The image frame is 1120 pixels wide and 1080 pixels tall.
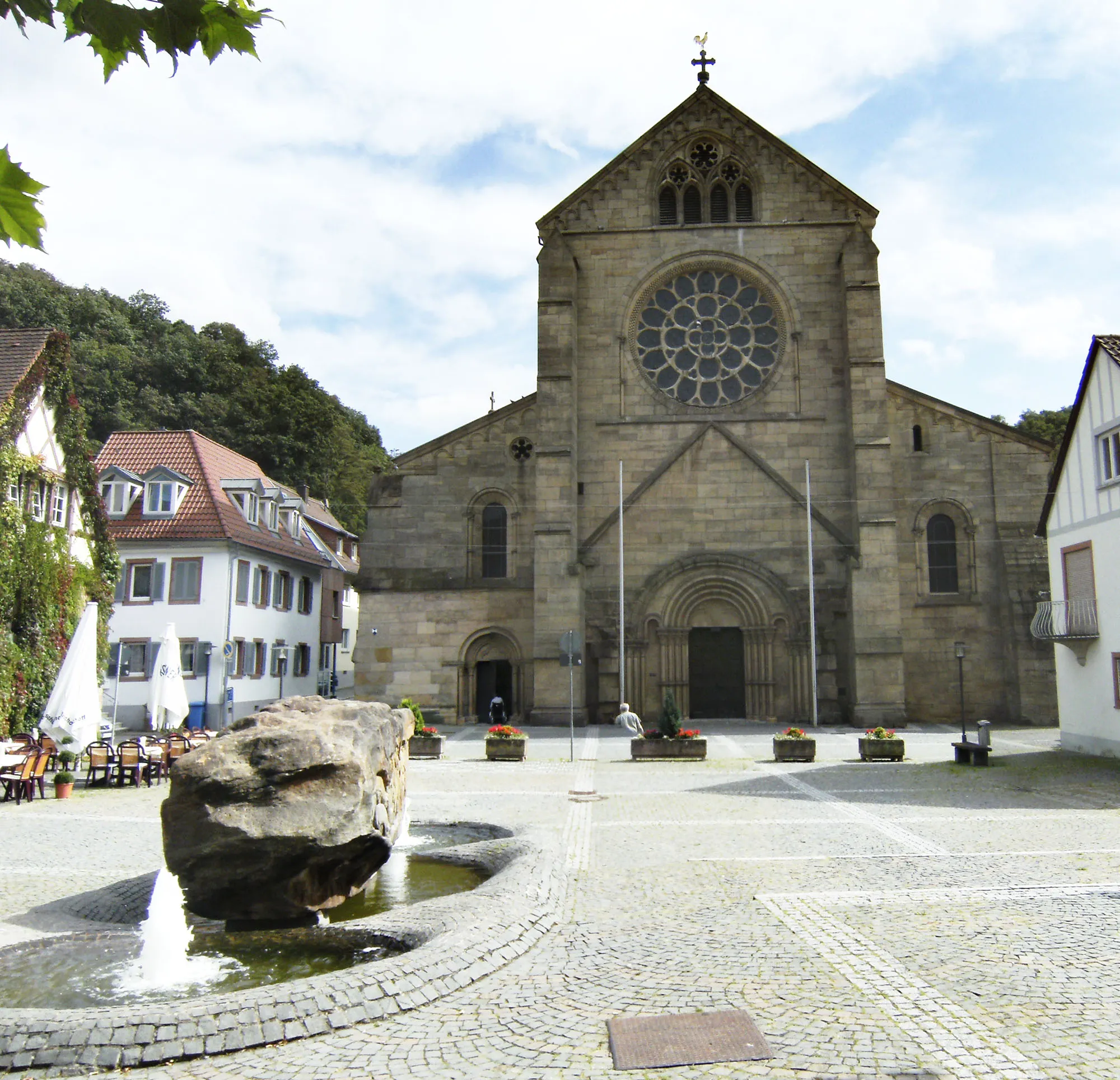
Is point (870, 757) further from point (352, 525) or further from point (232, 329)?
point (232, 329)

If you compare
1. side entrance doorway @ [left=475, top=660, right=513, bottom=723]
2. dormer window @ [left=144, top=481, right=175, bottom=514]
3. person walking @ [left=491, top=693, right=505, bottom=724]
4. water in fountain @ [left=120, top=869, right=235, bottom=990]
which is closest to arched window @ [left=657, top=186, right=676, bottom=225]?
side entrance doorway @ [left=475, top=660, right=513, bottom=723]

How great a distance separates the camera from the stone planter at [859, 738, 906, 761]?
70.5ft

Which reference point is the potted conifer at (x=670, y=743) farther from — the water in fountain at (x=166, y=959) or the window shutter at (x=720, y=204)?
the window shutter at (x=720, y=204)

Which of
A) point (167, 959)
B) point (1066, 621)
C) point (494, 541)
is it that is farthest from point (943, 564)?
point (167, 959)

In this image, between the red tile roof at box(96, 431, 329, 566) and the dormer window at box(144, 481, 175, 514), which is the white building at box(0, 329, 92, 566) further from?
the dormer window at box(144, 481, 175, 514)

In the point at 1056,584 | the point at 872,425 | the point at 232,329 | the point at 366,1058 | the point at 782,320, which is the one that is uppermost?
the point at 232,329

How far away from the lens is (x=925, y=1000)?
234 inches

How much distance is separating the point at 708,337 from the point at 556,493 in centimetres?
791

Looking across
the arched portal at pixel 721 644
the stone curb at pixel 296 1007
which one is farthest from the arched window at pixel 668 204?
the stone curb at pixel 296 1007

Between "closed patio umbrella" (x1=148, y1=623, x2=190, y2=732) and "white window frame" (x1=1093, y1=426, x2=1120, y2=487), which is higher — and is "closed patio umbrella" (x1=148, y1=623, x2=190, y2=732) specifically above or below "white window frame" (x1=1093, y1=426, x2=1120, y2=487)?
below

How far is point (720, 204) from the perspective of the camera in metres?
34.7

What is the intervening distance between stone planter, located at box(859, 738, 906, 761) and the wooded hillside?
5065 cm

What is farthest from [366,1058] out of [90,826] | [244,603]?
[244,603]

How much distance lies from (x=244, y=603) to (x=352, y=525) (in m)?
36.0
